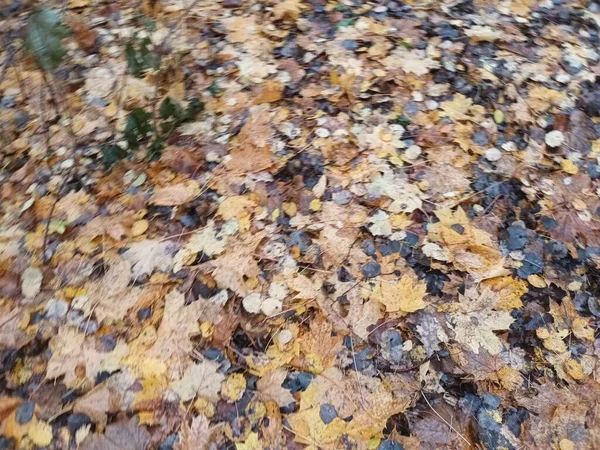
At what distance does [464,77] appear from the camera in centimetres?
269

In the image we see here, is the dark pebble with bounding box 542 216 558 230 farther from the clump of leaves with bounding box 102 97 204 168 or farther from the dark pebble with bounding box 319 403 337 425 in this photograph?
the clump of leaves with bounding box 102 97 204 168

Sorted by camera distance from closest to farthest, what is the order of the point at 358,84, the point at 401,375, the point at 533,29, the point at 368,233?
the point at 401,375, the point at 368,233, the point at 358,84, the point at 533,29

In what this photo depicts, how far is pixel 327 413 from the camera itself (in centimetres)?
177

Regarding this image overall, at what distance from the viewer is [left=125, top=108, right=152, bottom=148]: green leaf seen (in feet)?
7.18

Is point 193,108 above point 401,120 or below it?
above

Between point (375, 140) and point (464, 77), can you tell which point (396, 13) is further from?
point (375, 140)

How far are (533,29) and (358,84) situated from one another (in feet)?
3.95

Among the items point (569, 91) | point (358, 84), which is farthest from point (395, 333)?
point (569, 91)

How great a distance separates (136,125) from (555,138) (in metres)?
2.05

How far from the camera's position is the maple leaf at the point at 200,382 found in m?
1.78

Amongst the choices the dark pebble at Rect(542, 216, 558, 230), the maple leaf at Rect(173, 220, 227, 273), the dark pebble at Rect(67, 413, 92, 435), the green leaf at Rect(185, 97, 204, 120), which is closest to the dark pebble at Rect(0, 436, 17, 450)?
the dark pebble at Rect(67, 413, 92, 435)

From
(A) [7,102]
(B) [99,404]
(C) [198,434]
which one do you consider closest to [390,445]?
(C) [198,434]

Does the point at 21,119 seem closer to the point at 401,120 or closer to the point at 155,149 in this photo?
the point at 155,149

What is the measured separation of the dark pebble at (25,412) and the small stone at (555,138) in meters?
2.55
